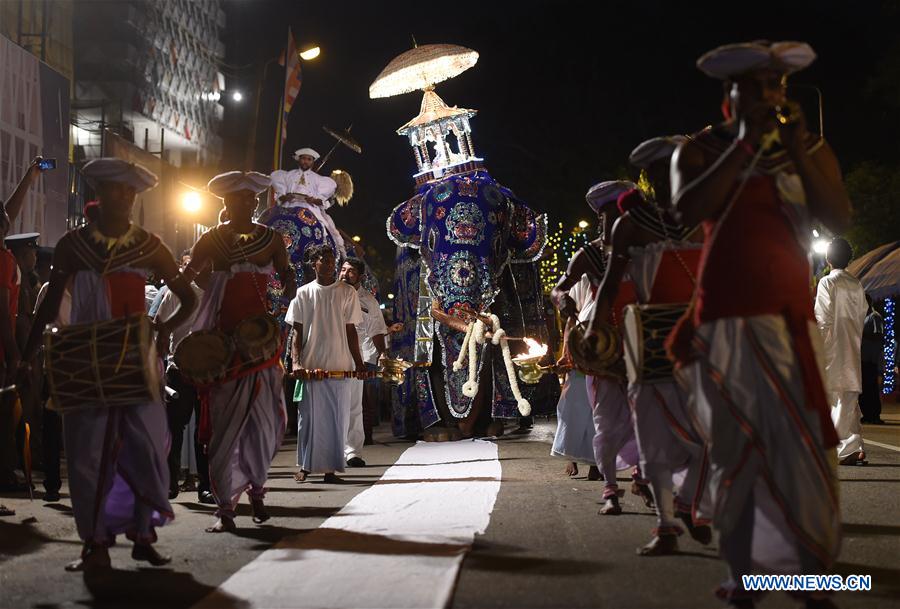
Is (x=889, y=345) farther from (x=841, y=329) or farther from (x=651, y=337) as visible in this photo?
(x=651, y=337)

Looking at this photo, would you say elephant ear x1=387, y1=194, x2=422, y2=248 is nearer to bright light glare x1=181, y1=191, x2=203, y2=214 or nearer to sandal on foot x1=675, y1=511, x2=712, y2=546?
bright light glare x1=181, y1=191, x2=203, y2=214

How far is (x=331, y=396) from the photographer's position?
11039 millimetres

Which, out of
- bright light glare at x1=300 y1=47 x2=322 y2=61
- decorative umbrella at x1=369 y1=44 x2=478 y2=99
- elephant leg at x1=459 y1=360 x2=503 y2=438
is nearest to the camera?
decorative umbrella at x1=369 y1=44 x2=478 y2=99

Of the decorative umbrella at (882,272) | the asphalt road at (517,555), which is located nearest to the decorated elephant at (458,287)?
the asphalt road at (517,555)

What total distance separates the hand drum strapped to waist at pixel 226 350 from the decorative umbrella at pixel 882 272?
18.8 m

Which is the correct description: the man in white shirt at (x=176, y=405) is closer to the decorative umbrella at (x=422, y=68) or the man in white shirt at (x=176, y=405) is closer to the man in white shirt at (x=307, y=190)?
the man in white shirt at (x=307, y=190)

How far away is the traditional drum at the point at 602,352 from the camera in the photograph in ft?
23.9

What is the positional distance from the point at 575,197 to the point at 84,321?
37.1 metres

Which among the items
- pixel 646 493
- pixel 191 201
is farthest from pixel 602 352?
pixel 191 201

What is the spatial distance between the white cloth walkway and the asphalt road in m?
0.08

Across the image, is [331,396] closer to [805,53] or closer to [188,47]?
[805,53]

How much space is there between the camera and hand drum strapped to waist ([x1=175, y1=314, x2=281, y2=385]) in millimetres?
7789

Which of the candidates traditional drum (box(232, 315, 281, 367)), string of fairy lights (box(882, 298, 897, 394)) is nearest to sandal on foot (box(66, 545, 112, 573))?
traditional drum (box(232, 315, 281, 367))

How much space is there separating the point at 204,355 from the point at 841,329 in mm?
6917
